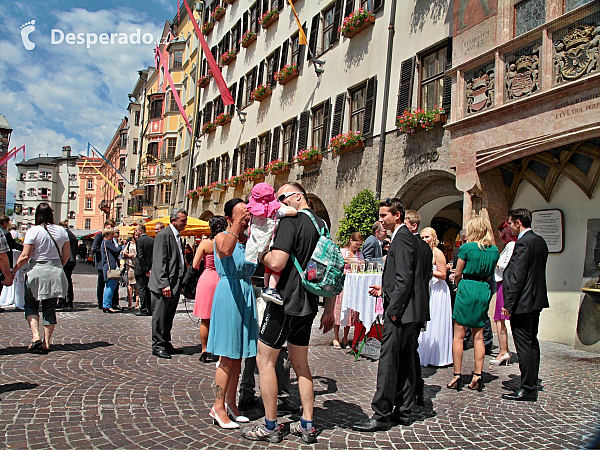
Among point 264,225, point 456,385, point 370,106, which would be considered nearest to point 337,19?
point 370,106

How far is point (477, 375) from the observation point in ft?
18.8

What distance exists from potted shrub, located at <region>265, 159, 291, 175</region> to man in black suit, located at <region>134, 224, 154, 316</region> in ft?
29.4

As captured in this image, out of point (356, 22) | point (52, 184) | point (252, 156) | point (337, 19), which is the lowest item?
point (252, 156)

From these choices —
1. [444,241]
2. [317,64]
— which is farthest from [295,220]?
[317,64]

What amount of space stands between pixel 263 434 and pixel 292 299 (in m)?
1.01

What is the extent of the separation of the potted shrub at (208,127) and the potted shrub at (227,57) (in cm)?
327

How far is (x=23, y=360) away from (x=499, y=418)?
5.31 metres

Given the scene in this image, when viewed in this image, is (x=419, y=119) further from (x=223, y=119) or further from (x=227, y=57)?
(x=227, y=57)

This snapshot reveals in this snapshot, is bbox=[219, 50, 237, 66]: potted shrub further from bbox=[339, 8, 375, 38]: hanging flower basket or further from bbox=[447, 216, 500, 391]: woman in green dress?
bbox=[447, 216, 500, 391]: woman in green dress

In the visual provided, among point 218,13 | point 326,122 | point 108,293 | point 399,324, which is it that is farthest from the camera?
point 218,13

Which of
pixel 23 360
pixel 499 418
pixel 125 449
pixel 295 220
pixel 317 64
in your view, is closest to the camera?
pixel 125 449

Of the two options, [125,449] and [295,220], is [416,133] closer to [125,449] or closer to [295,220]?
[295,220]

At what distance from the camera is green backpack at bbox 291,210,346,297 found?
3879 mm

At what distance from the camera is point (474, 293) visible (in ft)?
19.1
